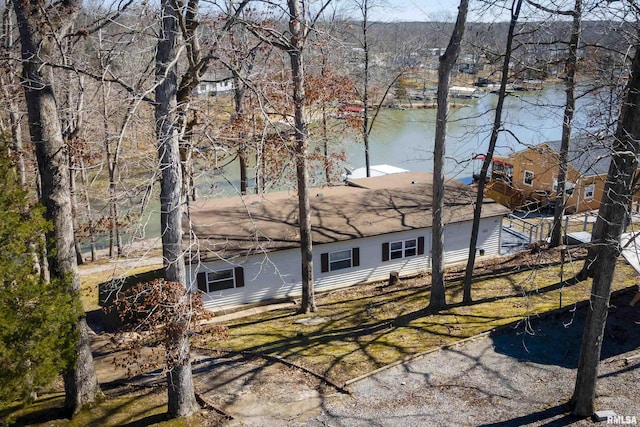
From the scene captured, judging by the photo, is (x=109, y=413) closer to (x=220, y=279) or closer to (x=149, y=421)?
(x=149, y=421)

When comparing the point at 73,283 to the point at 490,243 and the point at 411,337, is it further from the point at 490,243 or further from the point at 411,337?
the point at 490,243

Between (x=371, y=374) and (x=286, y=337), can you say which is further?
(x=286, y=337)

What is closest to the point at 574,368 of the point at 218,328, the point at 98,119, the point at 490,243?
the point at 218,328

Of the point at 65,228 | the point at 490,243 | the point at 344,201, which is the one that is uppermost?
the point at 65,228

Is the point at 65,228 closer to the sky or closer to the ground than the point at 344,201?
closer to the sky

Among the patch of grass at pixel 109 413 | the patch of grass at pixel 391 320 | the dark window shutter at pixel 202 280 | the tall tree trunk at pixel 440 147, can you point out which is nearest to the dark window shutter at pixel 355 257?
the patch of grass at pixel 391 320

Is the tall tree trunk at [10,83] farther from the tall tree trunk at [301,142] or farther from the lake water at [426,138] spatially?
the lake water at [426,138]
